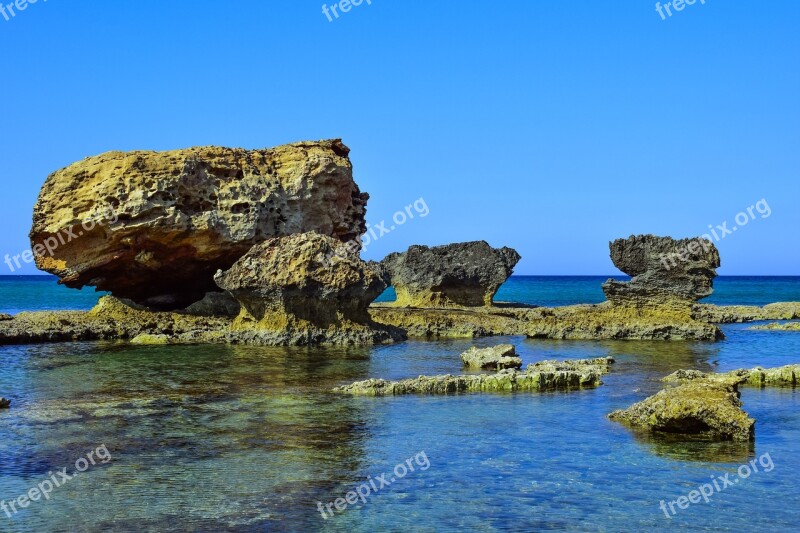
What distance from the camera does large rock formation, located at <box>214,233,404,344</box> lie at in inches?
936

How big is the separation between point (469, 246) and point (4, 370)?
24.2 m

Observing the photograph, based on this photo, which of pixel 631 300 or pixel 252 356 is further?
pixel 631 300

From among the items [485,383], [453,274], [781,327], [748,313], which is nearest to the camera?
[485,383]

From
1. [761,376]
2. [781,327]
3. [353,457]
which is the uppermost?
[781,327]

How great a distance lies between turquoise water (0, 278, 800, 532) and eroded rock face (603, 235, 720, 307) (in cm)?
928

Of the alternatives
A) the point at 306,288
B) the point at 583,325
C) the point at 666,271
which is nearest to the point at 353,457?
the point at 306,288

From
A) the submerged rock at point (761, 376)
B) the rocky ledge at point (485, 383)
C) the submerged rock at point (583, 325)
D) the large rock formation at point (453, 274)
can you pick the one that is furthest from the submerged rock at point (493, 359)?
the large rock formation at point (453, 274)

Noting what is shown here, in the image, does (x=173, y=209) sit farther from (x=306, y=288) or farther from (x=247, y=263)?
(x=306, y=288)

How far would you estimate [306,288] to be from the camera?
23.7 metres

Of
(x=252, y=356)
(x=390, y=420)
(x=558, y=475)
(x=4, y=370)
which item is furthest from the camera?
(x=252, y=356)

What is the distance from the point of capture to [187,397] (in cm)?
1509

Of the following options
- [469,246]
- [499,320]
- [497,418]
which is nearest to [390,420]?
[497,418]

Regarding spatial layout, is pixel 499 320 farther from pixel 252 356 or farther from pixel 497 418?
pixel 497 418

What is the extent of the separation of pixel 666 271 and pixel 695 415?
1612cm
